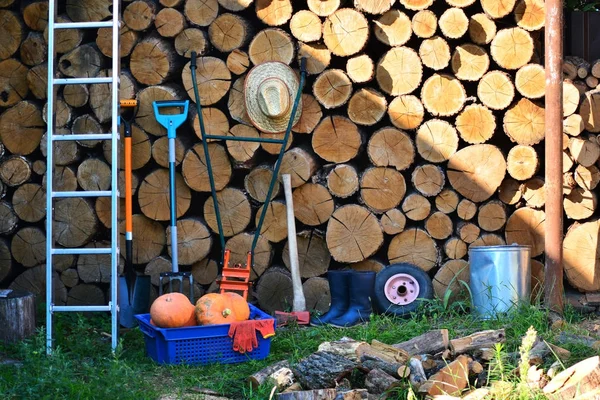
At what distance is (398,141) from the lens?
565cm

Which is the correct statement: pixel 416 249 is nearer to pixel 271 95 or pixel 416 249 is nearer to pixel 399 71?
pixel 399 71

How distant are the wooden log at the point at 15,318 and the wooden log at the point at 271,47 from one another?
2.15 m

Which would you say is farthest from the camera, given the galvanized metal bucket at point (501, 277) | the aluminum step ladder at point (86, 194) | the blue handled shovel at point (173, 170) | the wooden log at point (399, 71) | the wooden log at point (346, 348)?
the wooden log at point (399, 71)

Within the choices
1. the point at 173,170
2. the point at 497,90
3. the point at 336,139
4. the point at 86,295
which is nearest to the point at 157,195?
the point at 173,170

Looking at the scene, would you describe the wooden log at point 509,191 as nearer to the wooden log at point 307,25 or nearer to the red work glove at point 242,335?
the wooden log at point 307,25

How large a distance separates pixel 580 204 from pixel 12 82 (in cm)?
399

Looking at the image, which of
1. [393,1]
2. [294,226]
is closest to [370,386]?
[294,226]

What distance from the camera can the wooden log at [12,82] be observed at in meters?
5.96

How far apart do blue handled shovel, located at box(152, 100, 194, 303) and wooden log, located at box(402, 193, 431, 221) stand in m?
1.49

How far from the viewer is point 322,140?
18.6ft

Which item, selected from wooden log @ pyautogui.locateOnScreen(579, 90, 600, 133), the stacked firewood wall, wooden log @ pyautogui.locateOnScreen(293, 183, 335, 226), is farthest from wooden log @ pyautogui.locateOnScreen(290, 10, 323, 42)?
wooden log @ pyautogui.locateOnScreen(579, 90, 600, 133)

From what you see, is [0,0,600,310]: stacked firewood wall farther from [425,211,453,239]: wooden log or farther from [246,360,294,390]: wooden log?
[246,360,294,390]: wooden log

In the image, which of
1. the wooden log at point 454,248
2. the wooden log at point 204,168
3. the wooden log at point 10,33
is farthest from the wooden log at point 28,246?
the wooden log at point 454,248

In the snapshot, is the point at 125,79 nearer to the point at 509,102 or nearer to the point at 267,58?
the point at 267,58
